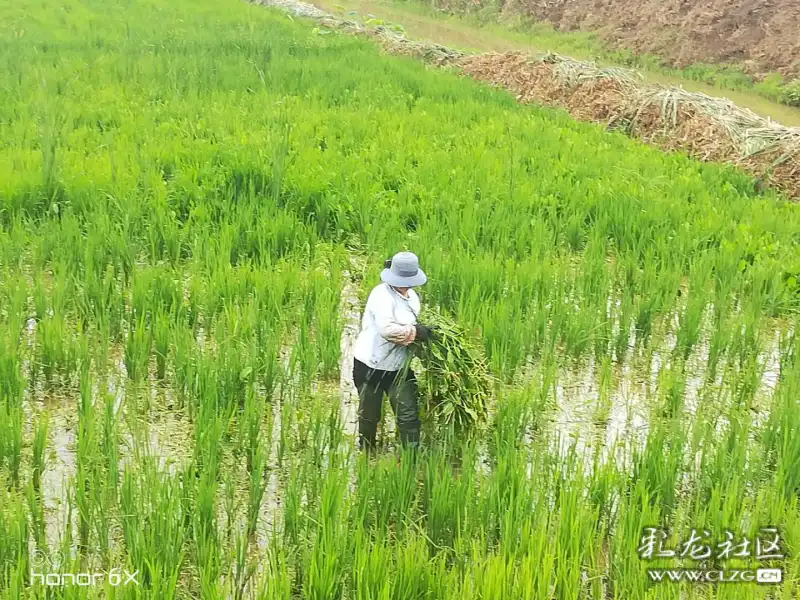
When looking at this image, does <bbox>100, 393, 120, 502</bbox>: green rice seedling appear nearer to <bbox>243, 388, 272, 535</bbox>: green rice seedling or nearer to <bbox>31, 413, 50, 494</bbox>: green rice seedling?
<bbox>31, 413, 50, 494</bbox>: green rice seedling

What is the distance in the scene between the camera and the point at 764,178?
7.24 meters

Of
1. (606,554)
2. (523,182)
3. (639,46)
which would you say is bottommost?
(606,554)

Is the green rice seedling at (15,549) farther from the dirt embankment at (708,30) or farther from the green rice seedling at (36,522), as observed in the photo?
the dirt embankment at (708,30)

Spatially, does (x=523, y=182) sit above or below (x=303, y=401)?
above

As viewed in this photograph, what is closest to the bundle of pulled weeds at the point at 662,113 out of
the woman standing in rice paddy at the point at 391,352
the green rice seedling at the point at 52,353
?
the woman standing in rice paddy at the point at 391,352

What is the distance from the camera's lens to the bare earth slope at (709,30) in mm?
18141

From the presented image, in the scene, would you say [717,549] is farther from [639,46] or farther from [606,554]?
[639,46]

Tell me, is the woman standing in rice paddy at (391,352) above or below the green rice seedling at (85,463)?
above

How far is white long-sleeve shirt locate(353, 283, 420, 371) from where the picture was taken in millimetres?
2705

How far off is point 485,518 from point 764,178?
20.7 feet

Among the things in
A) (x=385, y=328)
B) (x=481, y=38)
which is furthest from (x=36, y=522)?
(x=481, y=38)

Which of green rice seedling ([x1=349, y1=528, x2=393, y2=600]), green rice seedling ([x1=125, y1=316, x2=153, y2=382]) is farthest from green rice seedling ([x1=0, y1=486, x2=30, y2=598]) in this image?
green rice seedling ([x1=125, y1=316, x2=153, y2=382])

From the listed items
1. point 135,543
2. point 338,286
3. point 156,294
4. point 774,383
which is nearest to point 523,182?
point 338,286

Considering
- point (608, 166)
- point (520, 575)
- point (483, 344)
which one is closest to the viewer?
point (520, 575)
